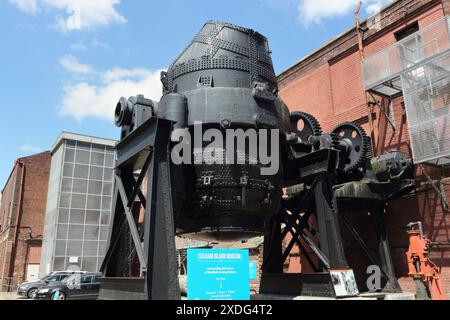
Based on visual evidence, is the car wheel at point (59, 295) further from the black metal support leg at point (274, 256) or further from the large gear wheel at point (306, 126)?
the large gear wheel at point (306, 126)

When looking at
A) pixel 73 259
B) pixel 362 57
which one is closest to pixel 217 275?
pixel 362 57

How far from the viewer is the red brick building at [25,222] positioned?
3231 centimetres

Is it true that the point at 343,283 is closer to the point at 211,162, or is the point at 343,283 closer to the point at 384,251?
the point at 211,162

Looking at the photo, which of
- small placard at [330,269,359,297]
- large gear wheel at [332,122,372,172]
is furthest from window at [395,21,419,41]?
small placard at [330,269,359,297]

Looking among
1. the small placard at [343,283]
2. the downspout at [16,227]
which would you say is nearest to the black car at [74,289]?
the small placard at [343,283]

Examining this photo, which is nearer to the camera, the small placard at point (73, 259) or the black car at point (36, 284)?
the black car at point (36, 284)

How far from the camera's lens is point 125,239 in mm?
9031

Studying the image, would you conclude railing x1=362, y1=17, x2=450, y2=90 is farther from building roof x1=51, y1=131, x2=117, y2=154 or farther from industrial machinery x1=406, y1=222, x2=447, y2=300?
building roof x1=51, y1=131, x2=117, y2=154

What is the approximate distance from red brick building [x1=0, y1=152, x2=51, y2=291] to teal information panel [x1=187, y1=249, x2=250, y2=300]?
101 feet

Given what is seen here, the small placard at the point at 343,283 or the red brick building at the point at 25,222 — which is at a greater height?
the red brick building at the point at 25,222

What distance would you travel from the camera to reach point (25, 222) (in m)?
Answer: 34.3

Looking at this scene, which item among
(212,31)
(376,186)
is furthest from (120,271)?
(376,186)

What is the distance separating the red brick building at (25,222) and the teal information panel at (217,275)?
1217 inches

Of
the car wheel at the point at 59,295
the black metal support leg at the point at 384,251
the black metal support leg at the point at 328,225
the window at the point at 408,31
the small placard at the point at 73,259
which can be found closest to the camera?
the black metal support leg at the point at 328,225
